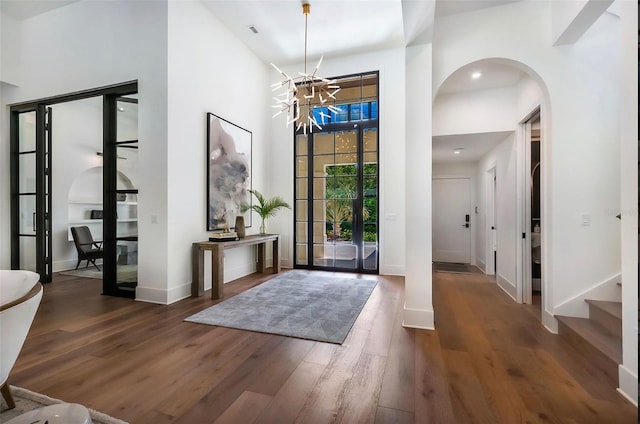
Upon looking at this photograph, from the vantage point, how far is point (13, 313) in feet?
4.74

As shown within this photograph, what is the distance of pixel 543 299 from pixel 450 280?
6.58ft

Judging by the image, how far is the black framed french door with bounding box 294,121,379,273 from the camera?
566 cm

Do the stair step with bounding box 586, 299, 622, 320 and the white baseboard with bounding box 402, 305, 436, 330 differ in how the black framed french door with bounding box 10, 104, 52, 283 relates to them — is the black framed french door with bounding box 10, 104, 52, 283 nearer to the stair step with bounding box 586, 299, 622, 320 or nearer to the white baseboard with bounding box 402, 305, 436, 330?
the white baseboard with bounding box 402, 305, 436, 330

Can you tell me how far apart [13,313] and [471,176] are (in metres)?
7.60

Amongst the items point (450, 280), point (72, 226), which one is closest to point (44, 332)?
point (72, 226)

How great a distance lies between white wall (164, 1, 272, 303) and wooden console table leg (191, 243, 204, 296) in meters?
0.06

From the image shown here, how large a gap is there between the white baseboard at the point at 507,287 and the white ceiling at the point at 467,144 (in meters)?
2.19

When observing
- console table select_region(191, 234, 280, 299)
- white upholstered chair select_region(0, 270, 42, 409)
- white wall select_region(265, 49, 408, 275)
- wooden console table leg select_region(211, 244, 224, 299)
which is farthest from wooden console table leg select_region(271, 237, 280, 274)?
white upholstered chair select_region(0, 270, 42, 409)

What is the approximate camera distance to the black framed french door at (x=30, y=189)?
4.65 meters

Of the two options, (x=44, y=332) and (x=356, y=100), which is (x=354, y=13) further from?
(x=44, y=332)

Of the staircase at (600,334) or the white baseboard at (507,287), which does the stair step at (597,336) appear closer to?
the staircase at (600,334)

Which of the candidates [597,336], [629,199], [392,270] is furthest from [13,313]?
[392,270]

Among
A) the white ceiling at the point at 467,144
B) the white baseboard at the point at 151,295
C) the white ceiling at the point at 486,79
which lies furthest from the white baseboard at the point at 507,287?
the white baseboard at the point at 151,295

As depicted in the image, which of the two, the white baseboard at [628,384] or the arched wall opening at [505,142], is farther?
the arched wall opening at [505,142]
